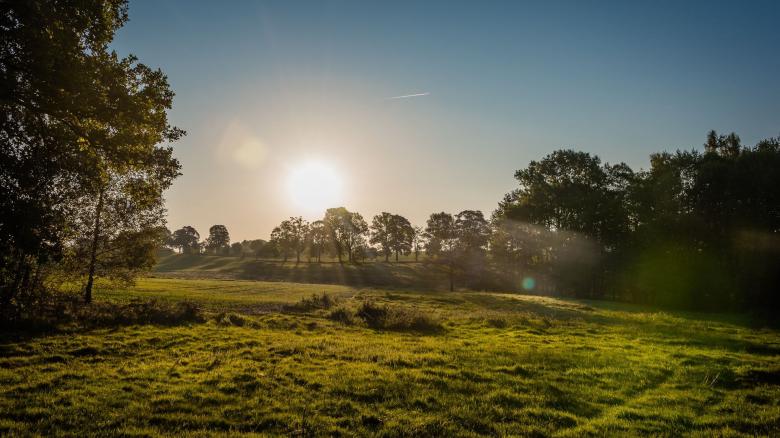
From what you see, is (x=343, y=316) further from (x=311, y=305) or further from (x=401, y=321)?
(x=311, y=305)

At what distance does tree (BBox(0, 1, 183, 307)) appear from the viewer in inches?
567

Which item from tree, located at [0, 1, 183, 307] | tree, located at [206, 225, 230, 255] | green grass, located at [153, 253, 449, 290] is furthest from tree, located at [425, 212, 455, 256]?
tree, located at [206, 225, 230, 255]

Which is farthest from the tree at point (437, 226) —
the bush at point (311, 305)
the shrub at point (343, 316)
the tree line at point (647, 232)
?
the shrub at point (343, 316)

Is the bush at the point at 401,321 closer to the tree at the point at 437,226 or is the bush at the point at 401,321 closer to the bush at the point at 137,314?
the bush at the point at 137,314

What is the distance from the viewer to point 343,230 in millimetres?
132250

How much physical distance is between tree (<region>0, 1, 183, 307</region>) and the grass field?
18.6ft

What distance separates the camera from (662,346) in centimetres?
2072

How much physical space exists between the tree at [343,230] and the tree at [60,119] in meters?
109

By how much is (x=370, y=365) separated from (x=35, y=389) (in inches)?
412

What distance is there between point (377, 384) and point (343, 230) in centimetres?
12079

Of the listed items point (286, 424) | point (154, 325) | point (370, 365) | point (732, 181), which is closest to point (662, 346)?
point (370, 365)

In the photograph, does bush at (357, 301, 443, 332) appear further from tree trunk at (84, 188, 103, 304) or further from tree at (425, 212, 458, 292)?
tree at (425, 212, 458, 292)

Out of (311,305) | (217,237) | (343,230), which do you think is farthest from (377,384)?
(217,237)

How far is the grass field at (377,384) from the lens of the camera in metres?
9.41
